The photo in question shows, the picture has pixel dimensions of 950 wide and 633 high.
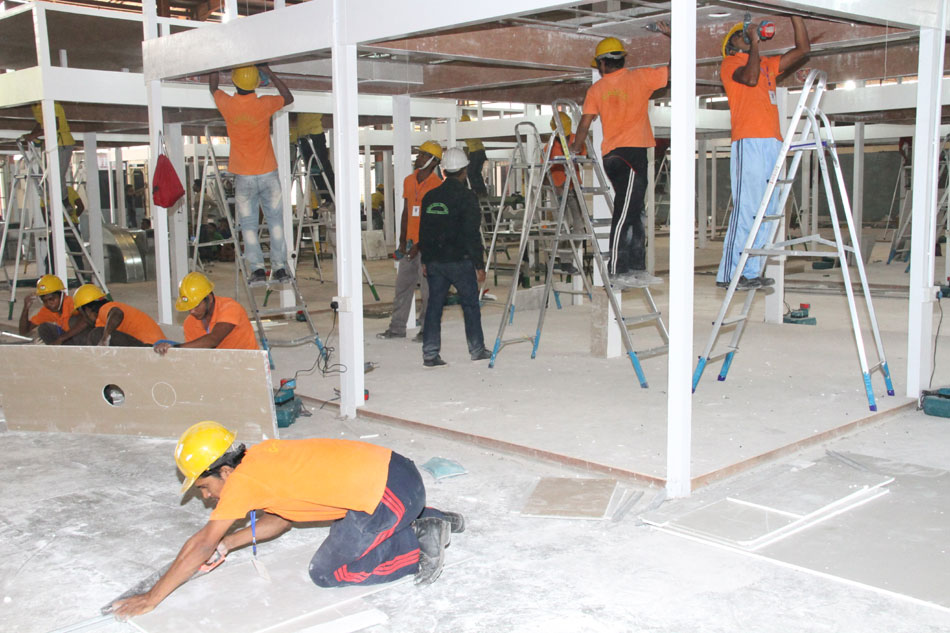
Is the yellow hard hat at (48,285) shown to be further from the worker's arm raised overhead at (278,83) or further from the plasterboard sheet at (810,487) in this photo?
the plasterboard sheet at (810,487)

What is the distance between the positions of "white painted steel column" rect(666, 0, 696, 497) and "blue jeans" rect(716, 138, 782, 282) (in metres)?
1.90

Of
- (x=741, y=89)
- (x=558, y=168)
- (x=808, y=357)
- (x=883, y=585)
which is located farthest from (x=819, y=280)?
(x=883, y=585)

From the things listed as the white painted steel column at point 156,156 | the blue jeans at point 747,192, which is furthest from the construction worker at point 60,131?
the blue jeans at point 747,192

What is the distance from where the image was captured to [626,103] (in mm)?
6391

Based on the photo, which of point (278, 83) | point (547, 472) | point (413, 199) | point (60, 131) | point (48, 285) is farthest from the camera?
point (60, 131)

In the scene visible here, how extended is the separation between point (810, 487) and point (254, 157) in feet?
16.9

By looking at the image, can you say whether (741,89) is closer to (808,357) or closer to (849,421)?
(849,421)

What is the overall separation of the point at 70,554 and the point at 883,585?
3399 mm

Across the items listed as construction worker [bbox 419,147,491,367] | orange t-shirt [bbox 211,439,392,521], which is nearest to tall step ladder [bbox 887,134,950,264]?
construction worker [bbox 419,147,491,367]

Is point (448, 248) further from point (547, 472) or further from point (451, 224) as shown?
point (547, 472)

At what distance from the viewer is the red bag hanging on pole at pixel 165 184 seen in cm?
784

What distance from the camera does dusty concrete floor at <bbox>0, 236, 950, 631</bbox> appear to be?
330cm

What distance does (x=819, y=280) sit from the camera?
12.9 meters

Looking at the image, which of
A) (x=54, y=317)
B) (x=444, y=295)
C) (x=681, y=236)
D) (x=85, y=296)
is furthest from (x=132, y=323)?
(x=681, y=236)
